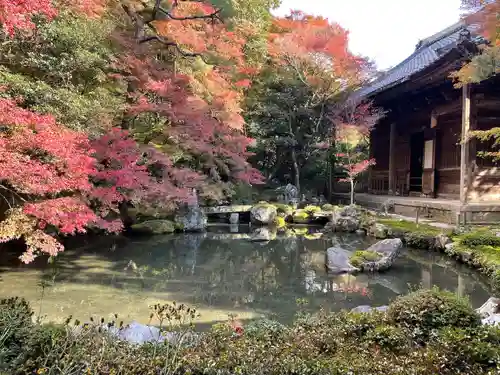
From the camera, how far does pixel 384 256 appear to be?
803 cm

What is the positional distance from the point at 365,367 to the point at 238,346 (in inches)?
35.4

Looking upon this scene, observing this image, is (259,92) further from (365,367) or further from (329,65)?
(365,367)

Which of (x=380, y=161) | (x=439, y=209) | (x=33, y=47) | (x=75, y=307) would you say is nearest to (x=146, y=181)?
(x=33, y=47)

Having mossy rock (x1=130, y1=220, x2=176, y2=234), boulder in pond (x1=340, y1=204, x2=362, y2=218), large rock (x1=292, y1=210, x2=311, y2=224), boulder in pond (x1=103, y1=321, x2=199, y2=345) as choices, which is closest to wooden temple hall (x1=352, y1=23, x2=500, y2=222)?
boulder in pond (x1=340, y1=204, x2=362, y2=218)

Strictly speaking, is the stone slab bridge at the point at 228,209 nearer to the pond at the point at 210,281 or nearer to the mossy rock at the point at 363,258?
the pond at the point at 210,281

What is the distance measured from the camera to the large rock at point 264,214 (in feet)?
49.1

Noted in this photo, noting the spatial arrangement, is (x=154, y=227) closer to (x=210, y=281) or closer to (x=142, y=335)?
(x=210, y=281)

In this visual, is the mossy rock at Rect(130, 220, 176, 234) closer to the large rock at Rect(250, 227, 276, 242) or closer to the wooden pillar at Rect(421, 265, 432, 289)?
the large rock at Rect(250, 227, 276, 242)

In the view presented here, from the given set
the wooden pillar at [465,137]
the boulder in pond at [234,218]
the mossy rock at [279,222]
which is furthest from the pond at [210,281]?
the boulder in pond at [234,218]

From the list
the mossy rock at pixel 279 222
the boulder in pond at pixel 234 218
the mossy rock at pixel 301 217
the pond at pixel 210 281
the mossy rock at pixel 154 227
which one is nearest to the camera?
the pond at pixel 210 281

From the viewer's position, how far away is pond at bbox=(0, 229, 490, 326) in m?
5.62

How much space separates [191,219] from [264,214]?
9.56 ft

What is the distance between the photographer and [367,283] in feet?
22.9

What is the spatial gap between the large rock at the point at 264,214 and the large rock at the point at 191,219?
7.00ft
